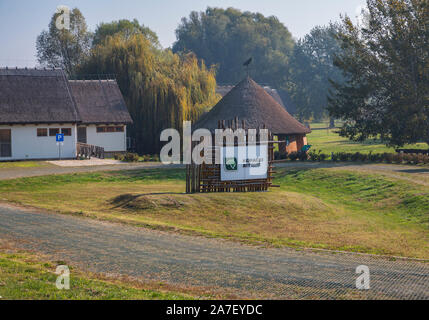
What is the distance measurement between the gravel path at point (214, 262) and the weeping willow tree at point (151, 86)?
3186 centimetres

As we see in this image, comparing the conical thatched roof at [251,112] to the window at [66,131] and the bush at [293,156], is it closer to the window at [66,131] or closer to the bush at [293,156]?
the bush at [293,156]

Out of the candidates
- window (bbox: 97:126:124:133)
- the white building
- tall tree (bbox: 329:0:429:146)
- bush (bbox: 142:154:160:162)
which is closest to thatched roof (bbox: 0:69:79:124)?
the white building

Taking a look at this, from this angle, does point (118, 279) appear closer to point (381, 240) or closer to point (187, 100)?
point (381, 240)

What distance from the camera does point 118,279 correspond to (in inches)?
513

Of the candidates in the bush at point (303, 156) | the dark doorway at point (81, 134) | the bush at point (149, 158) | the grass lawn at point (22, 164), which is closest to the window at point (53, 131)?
the dark doorway at point (81, 134)

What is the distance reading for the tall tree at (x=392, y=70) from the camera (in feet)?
153

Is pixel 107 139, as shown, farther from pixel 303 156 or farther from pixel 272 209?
pixel 272 209

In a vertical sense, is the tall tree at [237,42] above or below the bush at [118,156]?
above

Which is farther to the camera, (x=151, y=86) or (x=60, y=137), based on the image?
(x=151, y=86)

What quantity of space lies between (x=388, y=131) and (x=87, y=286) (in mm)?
41780

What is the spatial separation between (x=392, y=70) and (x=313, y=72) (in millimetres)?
69440

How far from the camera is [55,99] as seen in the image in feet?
157

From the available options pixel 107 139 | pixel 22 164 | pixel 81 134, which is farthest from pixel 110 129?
pixel 22 164

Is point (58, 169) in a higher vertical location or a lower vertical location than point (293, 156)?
lower
